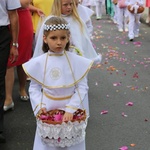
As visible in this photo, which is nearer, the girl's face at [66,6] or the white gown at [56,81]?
the white gown at [56,81]

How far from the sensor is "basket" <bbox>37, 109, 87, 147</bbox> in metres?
3.00

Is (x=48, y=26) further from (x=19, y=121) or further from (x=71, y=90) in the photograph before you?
(x=19, y=121)

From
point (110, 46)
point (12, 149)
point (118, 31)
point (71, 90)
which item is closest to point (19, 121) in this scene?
point (12, 149)

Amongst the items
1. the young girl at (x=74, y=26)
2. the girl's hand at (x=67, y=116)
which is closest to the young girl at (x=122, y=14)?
the young girl at (x=74, y=26)

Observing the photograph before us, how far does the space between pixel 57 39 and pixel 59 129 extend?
0.73 m

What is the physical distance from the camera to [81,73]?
3.26 meters

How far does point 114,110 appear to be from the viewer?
571 cm

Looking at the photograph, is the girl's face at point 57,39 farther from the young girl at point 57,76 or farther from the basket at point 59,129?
the basket at point 59,129

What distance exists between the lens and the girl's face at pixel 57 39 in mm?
3166

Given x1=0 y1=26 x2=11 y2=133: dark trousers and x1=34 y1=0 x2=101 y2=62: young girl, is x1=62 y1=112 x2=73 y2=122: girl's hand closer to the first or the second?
x1=34 y1=0 x2=101 y2=62: young girl

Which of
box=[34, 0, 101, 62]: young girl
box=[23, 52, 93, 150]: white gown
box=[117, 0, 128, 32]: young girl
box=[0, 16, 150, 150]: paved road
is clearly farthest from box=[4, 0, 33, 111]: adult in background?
box=[117, 0, 128, 32]: young girl

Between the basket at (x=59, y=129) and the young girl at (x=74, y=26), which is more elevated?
the young girl at (x=74, y=26)

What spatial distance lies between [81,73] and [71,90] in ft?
0.55

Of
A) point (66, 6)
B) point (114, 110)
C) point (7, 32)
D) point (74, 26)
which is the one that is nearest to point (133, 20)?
point (114, 110)
